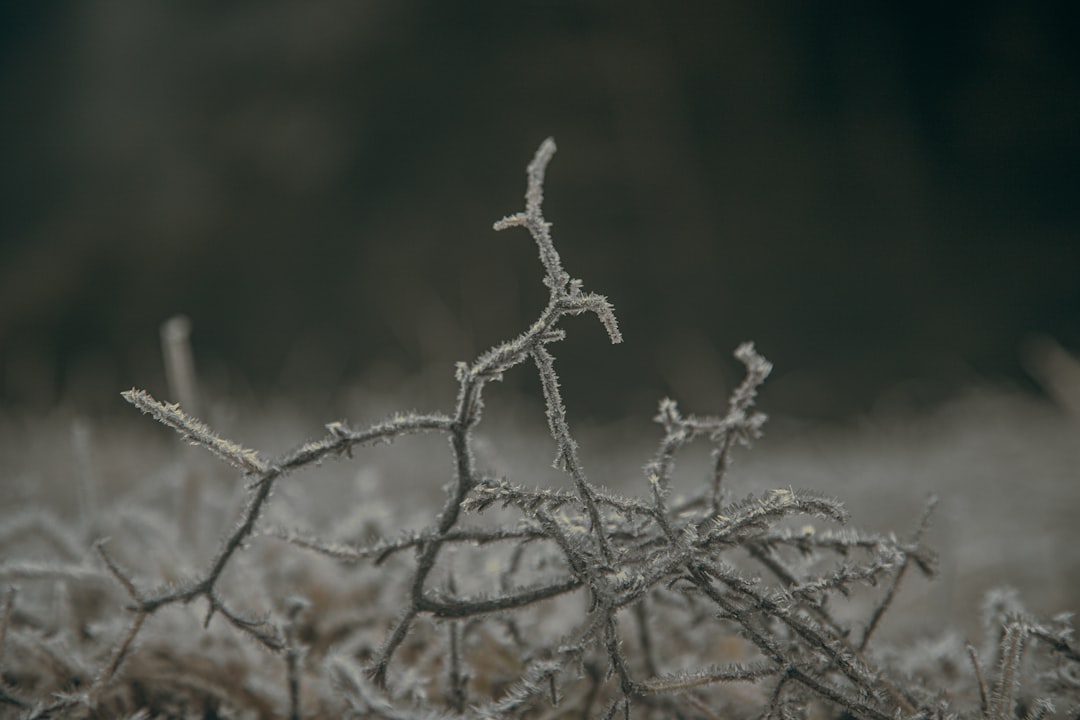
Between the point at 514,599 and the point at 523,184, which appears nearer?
the point at 514,599

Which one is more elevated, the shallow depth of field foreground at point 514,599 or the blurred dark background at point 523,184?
the blurred dark background at point 523,184

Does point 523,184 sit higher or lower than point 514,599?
higher

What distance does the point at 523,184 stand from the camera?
656cm

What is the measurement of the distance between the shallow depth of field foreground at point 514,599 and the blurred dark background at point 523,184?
5.16 metres

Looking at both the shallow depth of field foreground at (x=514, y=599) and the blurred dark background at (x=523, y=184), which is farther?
the blurred dark background at (x=523, y=184)

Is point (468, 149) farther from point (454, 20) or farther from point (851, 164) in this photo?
point (851, 164)

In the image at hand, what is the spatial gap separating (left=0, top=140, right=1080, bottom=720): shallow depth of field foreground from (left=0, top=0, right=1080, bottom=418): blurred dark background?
203 inches

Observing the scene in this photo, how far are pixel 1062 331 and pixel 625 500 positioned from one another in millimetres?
7234

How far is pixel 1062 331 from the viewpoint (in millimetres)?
6465

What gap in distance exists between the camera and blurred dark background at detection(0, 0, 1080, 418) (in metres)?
6.47

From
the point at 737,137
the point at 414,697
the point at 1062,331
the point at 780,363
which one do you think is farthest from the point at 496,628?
the point at 1062,331

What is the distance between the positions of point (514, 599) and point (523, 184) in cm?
612

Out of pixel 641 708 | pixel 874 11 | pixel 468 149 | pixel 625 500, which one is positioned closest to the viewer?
pixel 625 500

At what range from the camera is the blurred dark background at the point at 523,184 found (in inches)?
255
